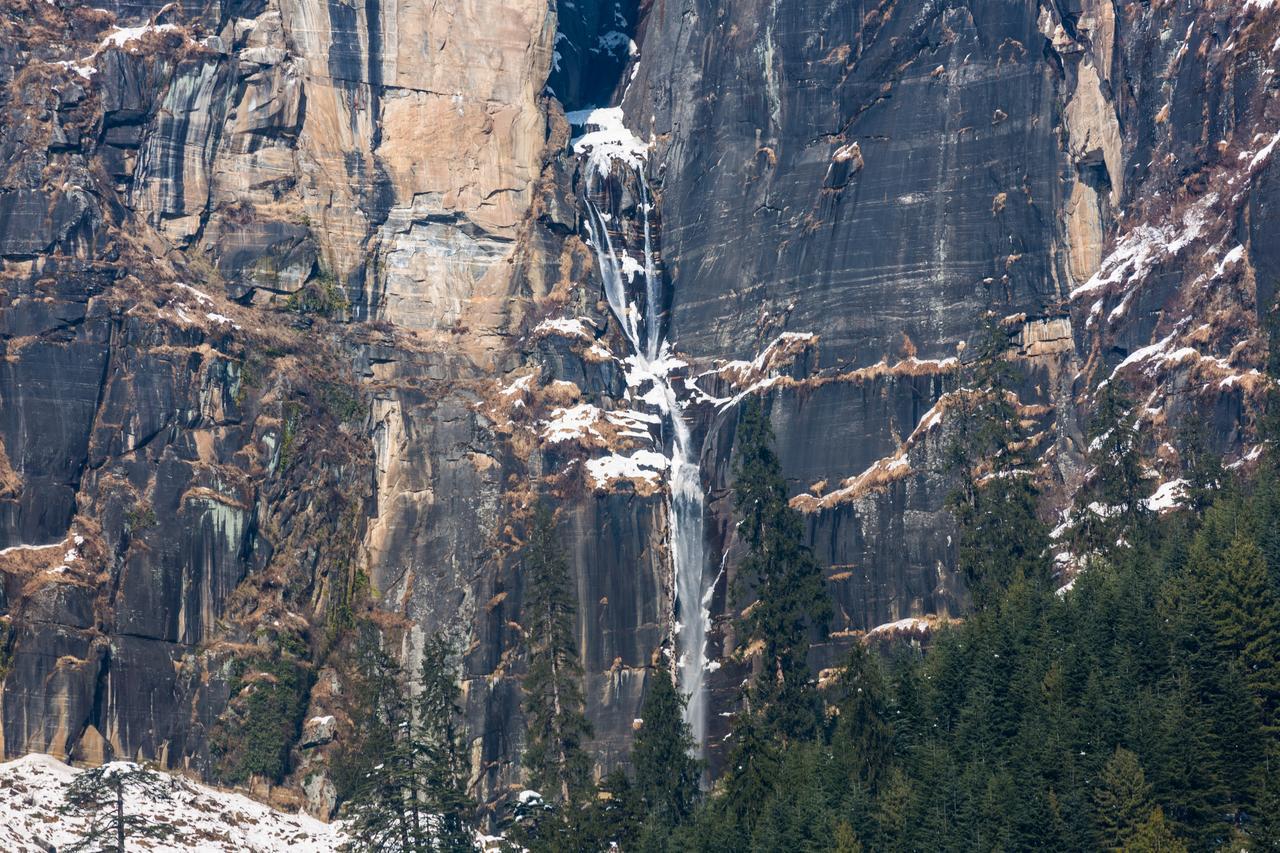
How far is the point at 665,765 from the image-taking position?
95.4 metres

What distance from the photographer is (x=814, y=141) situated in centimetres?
12269

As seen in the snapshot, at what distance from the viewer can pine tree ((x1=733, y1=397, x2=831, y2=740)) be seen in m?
96.2

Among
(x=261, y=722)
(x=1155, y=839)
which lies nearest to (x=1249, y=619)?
(x=1155, y=839)

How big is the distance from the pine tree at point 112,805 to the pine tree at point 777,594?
26.0 metres

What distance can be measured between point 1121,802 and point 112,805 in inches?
1776

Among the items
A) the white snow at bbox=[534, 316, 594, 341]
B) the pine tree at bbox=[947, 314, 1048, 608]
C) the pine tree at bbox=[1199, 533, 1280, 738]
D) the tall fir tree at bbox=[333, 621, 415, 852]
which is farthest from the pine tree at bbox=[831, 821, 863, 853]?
the white snow at bbox=[534, 316, 594, 341]

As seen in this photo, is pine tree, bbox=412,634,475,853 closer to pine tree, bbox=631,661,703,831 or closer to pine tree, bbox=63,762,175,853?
pine tree, bbox=631,661,703,831

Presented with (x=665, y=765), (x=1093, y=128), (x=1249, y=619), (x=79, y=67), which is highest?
(x=79, y=67)

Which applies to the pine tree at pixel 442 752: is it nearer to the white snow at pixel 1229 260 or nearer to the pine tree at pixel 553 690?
the pine tree at pixel 553 690

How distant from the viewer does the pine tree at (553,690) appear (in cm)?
9838

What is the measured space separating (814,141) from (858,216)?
5597 mm

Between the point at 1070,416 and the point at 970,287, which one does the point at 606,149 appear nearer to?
the point at 970,287

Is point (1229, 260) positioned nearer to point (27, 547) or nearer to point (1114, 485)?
point (1114, 485)

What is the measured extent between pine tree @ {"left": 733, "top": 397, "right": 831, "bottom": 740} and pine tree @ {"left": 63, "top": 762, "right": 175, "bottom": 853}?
26025 millimetres
